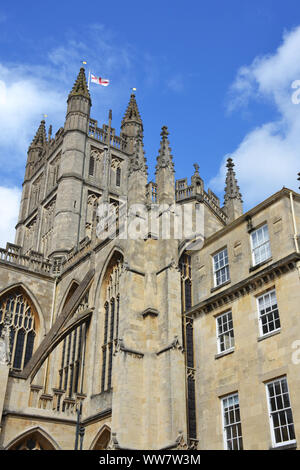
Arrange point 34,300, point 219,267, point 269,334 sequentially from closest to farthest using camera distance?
point 269,334 → point 219,267 → point 34,300

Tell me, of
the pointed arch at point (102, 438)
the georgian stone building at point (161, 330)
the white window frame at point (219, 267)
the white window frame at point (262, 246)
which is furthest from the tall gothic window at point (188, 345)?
the white window frame at point (262, 246)

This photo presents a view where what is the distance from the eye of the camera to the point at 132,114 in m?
48.2

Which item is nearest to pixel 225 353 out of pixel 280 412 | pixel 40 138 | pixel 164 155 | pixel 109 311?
pixel 280 412

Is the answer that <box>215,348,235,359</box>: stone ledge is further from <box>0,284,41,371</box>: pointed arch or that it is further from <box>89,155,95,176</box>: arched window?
<box>89,155,95,176</box>: arched window

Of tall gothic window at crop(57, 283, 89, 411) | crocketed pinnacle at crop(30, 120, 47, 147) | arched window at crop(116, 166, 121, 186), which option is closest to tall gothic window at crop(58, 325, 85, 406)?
tall gothic window at crop(57, 283, 89, 411)

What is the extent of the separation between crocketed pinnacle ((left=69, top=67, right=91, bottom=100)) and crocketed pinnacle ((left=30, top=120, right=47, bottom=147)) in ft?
24.8

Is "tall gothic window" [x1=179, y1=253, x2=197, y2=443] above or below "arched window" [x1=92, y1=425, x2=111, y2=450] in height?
above

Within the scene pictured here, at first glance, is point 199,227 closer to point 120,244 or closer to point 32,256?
point 120,244

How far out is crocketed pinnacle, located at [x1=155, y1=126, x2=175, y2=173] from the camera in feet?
81.0

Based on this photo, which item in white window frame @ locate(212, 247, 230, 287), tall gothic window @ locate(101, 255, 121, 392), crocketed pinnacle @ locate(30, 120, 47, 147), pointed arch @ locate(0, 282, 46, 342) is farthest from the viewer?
crocketed pinnacle @ locate(30, 120, 47, 147)

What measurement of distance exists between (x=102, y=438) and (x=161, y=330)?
4.95 metres

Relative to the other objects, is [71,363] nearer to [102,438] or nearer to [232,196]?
[102,438]

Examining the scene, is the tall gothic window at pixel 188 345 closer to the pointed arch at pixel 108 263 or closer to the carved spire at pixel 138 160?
the pointed arch at pixel 108 263

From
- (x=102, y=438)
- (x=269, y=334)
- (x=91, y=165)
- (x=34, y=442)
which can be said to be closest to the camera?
→ (x=269, y=334)
